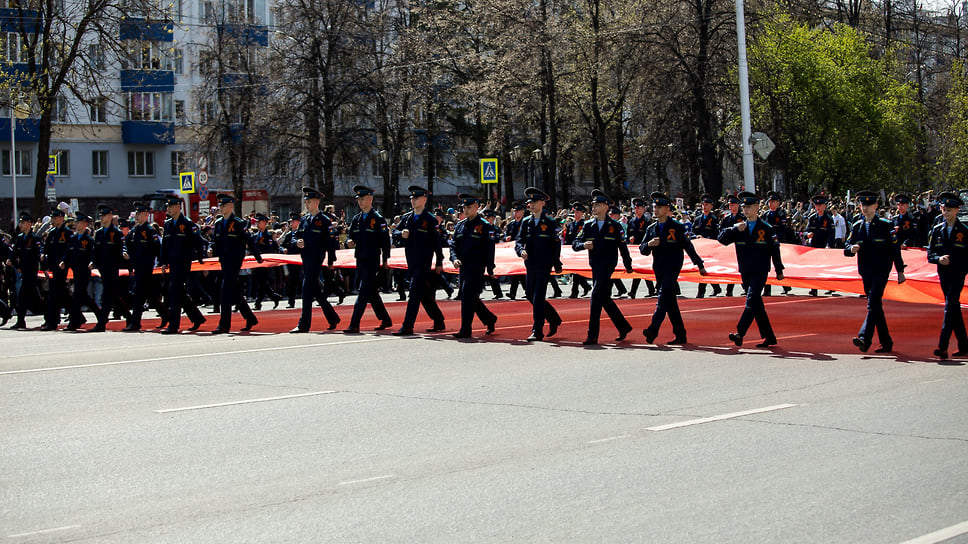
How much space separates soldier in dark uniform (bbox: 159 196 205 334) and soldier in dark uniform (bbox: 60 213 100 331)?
2014 millimetres

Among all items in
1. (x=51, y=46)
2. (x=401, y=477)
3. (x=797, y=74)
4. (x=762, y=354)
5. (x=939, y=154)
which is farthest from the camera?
(x=939, y=154)

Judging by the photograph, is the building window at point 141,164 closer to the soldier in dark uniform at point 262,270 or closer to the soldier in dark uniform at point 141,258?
the soldier in dark uniform at point 262,270

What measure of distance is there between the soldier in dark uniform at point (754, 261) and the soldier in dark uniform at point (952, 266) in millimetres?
1987

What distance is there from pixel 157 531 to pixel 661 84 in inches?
1512

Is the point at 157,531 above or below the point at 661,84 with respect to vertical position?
below

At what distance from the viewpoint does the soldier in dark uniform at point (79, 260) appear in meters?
18.9

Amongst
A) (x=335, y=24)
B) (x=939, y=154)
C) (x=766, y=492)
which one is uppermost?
(x=335, y=24)

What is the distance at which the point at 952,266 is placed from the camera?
512 inches

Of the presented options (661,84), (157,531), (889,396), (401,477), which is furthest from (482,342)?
(661,84)

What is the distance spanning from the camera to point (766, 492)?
666cm

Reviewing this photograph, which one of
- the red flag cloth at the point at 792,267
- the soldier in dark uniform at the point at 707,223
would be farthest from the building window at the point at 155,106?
the soldier in dark uniform at the point at 707,223

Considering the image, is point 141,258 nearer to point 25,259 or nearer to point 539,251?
point 25,259

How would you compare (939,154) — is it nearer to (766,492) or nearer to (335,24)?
(335,24)

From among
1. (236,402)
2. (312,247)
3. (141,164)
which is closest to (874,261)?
(236,402)
